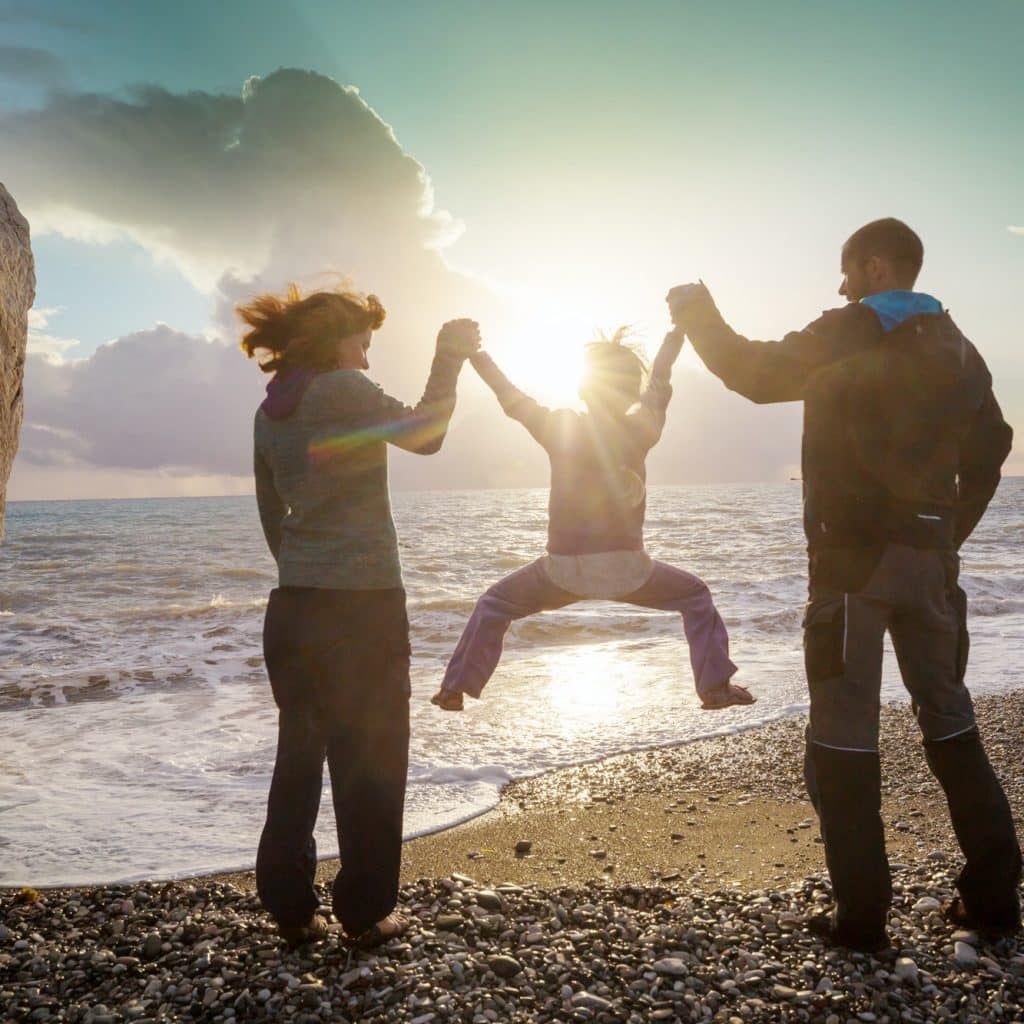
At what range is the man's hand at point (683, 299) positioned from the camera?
3.47 m

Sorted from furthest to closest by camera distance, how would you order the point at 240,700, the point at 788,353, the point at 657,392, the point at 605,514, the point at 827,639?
Answer: the point at 240,700 → the point at 605,514 → the point at 657,392 → the point at 827,639 → the point at 788,353

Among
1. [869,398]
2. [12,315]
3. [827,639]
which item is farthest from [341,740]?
[12,315]

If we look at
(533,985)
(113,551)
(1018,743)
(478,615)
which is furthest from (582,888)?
(113,551)

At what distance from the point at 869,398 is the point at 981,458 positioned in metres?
0.79

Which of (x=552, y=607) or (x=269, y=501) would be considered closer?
(x=269, y=501)

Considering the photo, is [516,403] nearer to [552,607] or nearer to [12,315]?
[552,607]

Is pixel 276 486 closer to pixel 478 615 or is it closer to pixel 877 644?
pixel 478 615

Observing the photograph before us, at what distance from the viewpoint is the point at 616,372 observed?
159 inches

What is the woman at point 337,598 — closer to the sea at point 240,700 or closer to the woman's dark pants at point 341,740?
the woman's dark pants at point 341,740

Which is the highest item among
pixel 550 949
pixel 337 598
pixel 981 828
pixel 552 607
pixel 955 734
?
pixel 337 598

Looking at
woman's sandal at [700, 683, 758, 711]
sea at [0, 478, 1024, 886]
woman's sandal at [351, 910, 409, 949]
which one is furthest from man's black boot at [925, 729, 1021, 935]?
sea at [0, 478, 1024, 886]

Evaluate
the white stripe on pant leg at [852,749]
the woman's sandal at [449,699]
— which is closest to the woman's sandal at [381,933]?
the woman's sandal at [449,699]

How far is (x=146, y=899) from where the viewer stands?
14.5ft

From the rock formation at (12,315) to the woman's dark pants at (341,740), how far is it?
3.03m
